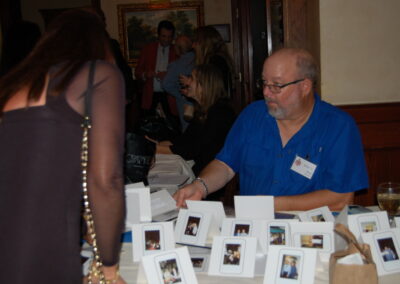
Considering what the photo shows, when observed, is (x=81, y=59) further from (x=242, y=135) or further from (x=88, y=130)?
(x=242, y=135)

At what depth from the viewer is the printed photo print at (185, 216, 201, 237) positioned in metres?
1.70

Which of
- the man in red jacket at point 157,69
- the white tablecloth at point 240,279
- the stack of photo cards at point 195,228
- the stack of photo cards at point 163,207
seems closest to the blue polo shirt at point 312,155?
the stack of photo cards at point 163,207

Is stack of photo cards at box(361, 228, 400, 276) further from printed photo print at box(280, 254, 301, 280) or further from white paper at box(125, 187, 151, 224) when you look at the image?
white paper at box(125, 187, 151, 224)

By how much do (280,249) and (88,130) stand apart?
0.63 m

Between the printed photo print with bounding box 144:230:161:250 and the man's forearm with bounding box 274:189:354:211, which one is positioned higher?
the printed photo print with bounding box 144:230:161:250

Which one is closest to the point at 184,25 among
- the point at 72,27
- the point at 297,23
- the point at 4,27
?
the point at 4,27

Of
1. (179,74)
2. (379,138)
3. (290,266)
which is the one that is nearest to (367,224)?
(290,266)

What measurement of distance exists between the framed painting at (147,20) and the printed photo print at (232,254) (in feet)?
23.0

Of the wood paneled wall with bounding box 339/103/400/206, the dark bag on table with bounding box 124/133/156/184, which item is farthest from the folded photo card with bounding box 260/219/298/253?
the wood paneled wall with bounding box 339/103/400/206

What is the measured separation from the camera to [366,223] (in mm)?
1575

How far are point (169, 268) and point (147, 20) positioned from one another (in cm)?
733

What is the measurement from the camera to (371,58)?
128 inches

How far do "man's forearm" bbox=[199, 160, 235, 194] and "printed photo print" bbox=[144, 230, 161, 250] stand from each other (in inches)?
32.0

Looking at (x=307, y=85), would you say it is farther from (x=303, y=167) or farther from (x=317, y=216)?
(x=317, y=216)
